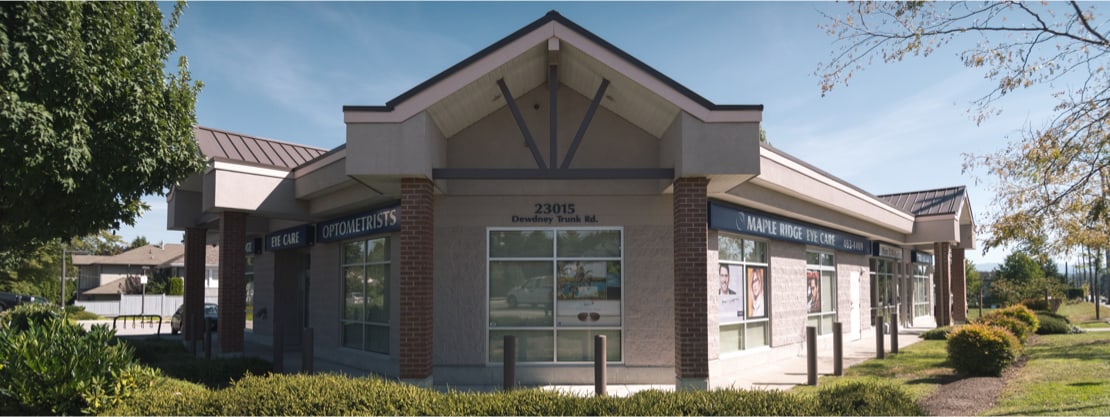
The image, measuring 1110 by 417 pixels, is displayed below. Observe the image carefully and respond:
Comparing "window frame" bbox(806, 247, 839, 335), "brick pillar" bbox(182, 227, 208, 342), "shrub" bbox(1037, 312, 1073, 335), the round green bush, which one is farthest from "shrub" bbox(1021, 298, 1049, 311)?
"brick pillar" bbox(182, 227, 208, 342)

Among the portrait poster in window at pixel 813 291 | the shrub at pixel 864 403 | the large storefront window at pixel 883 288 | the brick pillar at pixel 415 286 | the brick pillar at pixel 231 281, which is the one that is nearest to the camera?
the shrub at pixel 864 403

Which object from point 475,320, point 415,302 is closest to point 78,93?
point 415,302

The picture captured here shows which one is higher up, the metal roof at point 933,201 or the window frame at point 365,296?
the metal roof at point 933,201

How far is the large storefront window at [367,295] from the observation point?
14.2m

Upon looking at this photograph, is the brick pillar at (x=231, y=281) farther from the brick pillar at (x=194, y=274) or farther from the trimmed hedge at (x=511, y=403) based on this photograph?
the trimmed hedge at (x=511, y=403)

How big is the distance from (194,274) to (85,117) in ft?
24.9

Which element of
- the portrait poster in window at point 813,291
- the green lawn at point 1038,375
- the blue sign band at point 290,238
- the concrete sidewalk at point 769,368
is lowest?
the concrete sidewalk at point 769,368

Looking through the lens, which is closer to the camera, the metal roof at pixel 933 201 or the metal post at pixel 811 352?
the metal post at pixel 811 352

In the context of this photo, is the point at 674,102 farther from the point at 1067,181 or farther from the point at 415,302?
the point at 1067,181

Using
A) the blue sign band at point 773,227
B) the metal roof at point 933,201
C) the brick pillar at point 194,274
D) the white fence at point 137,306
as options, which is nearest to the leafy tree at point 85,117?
the brick pillar at point 194,274

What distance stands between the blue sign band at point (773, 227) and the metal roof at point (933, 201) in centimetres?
682

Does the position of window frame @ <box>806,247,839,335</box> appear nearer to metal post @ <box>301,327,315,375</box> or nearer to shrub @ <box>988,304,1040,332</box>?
shrub @ <box>988,304,1040,332</box>

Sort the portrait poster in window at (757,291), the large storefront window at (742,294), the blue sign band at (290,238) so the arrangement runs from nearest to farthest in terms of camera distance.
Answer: the large storefront window at (742,294), the portrait poster in window at (757,291), the blue sign band at (290,238)

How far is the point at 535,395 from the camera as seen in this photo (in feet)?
24.1
